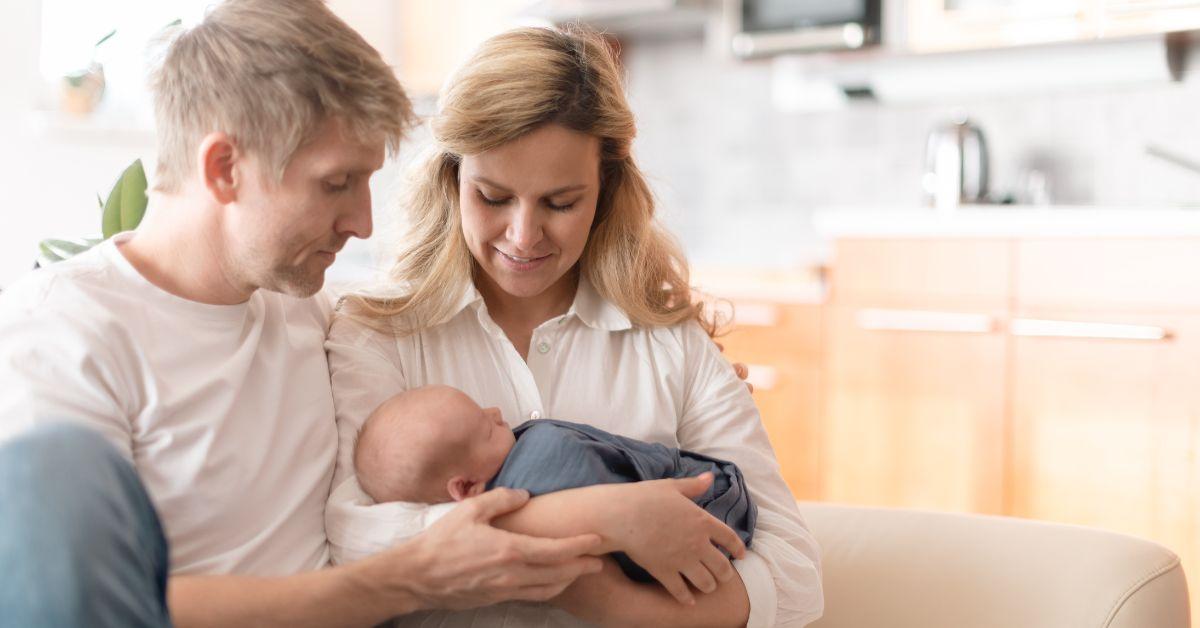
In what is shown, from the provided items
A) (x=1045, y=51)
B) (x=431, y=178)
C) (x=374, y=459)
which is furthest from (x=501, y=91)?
(x=1045, y=51)

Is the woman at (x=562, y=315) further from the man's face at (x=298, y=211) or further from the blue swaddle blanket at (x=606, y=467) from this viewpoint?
the man's face at (x=298, y=211)

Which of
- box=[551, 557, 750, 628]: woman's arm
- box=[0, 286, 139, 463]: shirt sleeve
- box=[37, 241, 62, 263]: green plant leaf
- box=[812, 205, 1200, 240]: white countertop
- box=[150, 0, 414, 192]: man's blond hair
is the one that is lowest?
box=[551, 557, 750, 628]: woman's arm

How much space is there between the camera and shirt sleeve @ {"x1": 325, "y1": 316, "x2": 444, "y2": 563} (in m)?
1.35

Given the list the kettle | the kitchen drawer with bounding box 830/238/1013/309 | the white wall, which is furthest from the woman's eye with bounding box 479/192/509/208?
the white wall

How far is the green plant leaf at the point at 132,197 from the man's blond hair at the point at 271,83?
0.47 m

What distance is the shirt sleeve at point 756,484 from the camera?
1.48 meters

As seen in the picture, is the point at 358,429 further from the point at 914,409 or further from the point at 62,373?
the point at 914,409

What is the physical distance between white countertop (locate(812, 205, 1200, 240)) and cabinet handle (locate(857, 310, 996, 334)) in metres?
0.23

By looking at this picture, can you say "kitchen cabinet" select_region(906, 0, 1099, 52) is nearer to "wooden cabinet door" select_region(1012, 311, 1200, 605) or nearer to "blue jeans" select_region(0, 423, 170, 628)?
"wooden cabinet door" select_region(1012, 311, 1200, 605)

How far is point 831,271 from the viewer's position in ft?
12.1

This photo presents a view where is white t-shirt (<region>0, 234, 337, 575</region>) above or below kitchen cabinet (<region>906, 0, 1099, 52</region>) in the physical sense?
below

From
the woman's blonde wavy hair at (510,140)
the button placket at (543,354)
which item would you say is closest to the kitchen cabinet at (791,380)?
the woman's blonde wavy hair at (510,140)

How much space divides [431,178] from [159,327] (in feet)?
1.77

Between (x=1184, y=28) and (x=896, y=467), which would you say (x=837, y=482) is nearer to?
(x=896, y=467)
